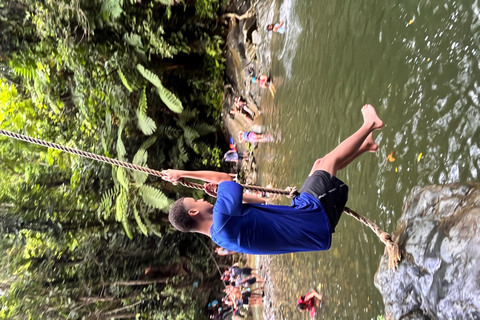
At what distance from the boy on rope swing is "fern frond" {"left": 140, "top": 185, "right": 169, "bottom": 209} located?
4.82 metres

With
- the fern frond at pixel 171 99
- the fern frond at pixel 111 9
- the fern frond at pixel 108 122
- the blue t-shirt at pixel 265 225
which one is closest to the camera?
the blue t-shirt at pixel 265 225

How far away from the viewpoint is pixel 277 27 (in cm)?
692

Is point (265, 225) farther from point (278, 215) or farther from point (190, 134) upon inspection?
point (190, 134)

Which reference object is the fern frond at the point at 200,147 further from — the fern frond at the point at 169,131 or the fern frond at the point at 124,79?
the fern frond at the point at 124,79

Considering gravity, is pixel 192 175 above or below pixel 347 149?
below

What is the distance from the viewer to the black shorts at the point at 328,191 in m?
2.84

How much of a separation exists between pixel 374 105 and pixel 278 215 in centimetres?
205

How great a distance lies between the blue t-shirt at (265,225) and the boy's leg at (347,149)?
1.17 feet

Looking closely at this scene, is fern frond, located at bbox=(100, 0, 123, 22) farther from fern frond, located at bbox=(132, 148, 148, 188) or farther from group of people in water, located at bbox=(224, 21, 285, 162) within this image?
group of people in water, located at bbox=(224, 21, 285, 162)

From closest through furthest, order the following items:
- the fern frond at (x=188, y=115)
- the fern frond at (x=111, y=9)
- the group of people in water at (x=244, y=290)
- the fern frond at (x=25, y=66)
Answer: the fern frond at (x=111, y=9), the fern frond at (x=25, y=66), the group of people in water at (x=244, y=290), the fern frond at (x=188, y=115)

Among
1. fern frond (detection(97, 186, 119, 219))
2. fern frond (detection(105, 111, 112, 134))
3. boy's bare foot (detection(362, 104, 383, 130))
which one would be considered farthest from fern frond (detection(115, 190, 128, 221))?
boy's bare foot (detection(362, 104, 383, 130))

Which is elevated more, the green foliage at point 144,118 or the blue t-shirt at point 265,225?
the green foliage at point 144,118

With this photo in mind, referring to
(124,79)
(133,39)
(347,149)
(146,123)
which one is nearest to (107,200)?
(146,123)

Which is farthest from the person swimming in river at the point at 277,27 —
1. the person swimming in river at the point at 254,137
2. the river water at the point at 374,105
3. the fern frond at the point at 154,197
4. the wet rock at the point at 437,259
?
the wet rock at the point at 437,259
